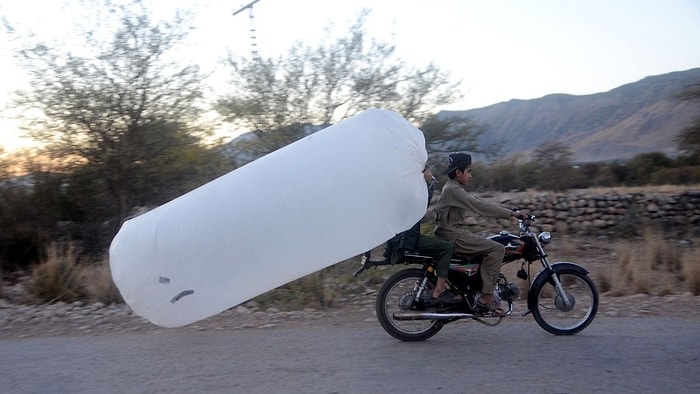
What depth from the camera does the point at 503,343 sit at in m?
6.17

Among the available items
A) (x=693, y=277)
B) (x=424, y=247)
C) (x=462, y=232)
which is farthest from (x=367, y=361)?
(x=693, y=277)

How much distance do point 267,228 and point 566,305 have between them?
3144mm

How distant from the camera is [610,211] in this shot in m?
18.1

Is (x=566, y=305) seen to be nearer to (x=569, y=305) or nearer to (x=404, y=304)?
(x=569, y=305)

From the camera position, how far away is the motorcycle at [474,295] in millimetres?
6422

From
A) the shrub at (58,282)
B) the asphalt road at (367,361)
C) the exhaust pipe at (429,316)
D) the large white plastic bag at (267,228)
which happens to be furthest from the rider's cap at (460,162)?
the shrub at (58,282)

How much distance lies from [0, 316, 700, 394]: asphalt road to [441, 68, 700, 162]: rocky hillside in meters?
48.0

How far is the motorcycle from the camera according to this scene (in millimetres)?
6422

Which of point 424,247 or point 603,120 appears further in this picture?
point 603,120

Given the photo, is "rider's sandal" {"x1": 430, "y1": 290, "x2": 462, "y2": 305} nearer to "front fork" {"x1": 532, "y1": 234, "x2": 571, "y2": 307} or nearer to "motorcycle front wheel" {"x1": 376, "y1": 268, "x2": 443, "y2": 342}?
"motorcycle front wheel" {"x1": 376, "y1": 268, "x2": 443, "y2": 342}

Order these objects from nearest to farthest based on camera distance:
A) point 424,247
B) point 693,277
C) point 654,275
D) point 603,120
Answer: point 424,247
point 693,277
point 654,275
point 603,120

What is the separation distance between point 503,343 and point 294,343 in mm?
2080

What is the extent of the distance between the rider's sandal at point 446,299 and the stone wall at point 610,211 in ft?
37.1

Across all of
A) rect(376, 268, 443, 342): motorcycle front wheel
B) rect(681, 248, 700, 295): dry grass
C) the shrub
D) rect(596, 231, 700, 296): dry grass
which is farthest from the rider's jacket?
the shrub
